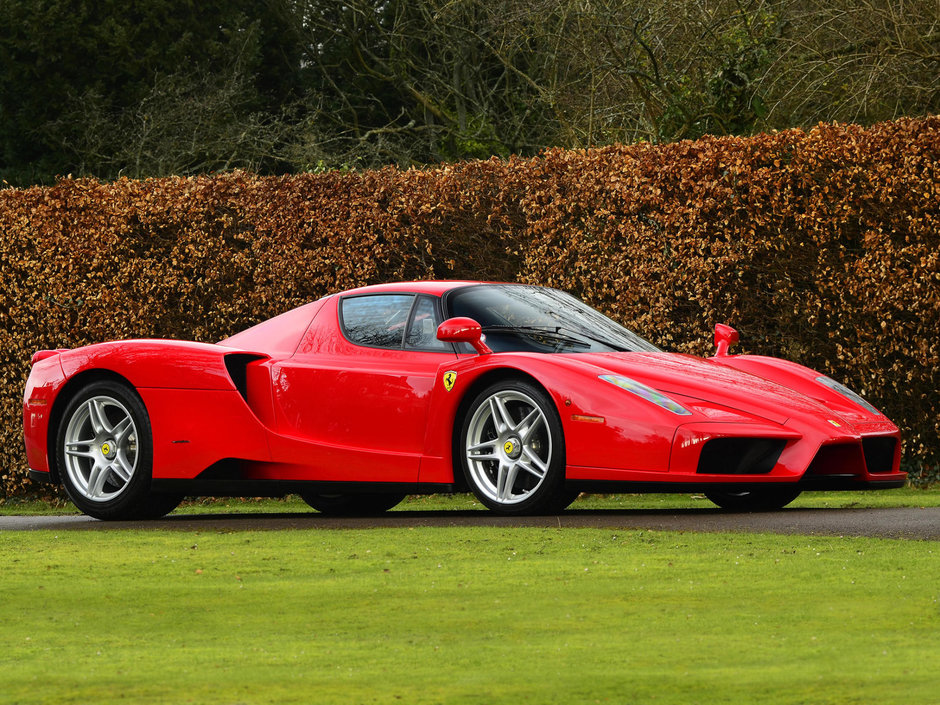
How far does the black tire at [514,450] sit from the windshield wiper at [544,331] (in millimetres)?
563

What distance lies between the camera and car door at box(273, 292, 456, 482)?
30.7 ft

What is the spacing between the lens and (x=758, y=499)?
9.91 m

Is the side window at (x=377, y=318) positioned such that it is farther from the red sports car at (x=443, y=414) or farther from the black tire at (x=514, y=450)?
the black tire at (x=514, y=450)

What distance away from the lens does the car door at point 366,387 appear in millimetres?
9344

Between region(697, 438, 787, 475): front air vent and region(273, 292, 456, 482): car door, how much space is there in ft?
5.54

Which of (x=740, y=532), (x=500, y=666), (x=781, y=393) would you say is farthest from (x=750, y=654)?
(x=781, y=393)

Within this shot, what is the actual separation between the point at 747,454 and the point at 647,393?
2.09 ft

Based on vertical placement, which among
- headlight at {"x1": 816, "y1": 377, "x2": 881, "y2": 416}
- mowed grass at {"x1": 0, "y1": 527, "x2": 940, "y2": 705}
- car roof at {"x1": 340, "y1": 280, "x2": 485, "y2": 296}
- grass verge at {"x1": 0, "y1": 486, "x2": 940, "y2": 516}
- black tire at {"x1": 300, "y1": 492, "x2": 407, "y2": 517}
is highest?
car roof at {"x1": 340, "y1": 280, "x2": 485, "y2": 296}

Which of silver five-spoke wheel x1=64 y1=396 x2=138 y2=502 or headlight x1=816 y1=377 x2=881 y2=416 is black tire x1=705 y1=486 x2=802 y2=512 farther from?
silver five-spoke wheel x1=64 y1=396 x2=138 y2=502

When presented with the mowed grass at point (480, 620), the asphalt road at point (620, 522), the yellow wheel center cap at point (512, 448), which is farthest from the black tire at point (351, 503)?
the mowed grass at point (480, 620)

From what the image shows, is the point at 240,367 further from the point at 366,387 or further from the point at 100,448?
the point at 100,448

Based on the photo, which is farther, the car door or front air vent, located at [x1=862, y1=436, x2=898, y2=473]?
the car door

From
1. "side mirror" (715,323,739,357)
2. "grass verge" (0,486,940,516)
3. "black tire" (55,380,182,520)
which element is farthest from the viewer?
"grass verge" (0,486,940,516)

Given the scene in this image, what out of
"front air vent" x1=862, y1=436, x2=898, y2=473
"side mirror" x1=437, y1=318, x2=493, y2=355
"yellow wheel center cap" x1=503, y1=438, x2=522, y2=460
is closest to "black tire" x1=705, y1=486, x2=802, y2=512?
"front air vent" x1=862, y1=436, x2=898, y2=473
